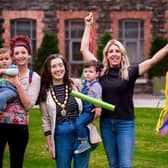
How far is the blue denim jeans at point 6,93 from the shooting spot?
636 centimetres

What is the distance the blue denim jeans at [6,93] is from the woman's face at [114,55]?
1.10m

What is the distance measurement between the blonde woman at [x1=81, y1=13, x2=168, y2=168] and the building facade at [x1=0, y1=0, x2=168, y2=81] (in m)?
17.4

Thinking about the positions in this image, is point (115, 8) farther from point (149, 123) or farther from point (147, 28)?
point (149, 123)

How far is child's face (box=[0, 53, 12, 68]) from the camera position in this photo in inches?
254

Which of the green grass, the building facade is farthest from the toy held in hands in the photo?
the building facade

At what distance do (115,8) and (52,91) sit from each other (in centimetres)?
1809

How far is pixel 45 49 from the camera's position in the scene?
2338cm

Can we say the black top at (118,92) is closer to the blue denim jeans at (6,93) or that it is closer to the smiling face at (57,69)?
the smiling face at (57,69)

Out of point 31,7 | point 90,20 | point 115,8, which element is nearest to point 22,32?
point 31,7

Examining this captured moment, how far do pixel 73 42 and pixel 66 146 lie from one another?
59.3 feet

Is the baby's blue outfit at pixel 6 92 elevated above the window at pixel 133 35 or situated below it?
below

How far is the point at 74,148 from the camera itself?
6.57 metres

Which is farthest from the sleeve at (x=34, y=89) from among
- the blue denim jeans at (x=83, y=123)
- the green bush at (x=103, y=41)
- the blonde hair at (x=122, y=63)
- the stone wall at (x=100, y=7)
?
the stone wall at (x=100, y=7)

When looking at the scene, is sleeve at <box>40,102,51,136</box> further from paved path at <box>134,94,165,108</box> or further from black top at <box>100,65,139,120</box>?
paved path at <box>134,94,165,108</box>
